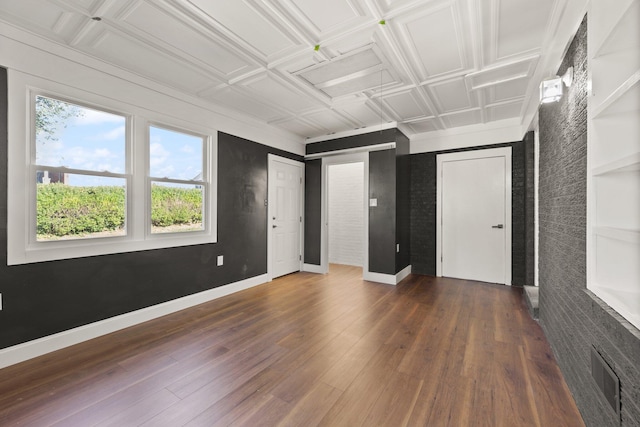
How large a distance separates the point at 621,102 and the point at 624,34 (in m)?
0.30

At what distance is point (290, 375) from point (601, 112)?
7.92ft

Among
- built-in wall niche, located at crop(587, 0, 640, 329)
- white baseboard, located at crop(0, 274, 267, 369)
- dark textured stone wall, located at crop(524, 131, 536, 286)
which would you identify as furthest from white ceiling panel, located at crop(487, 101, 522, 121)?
white baseboard, located at crop(0, 274, 267, 369)

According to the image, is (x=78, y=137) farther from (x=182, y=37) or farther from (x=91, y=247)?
(x=182, y=37)

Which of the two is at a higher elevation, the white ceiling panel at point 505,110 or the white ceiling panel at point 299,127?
the white ceiling panel at point 505,110

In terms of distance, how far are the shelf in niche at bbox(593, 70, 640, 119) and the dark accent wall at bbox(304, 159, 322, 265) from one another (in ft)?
13.6

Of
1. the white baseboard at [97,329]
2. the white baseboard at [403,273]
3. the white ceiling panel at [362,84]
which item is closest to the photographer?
the white baseboard at [97,329]

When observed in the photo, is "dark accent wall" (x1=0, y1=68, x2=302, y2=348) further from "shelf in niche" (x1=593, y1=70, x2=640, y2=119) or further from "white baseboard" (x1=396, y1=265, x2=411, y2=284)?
"shelf in niche" (x1=593, y1=70, x2=640, y2=119)

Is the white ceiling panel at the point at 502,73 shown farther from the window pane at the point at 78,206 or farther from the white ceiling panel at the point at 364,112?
the window pane at the point at 78,206

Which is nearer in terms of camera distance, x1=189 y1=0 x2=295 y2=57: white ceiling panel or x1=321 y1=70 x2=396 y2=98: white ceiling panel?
x1=189 y1=0 x2=295 y2=57: white ceiling panel

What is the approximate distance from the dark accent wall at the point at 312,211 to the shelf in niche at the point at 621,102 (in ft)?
13.6

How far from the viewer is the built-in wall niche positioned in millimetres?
1215

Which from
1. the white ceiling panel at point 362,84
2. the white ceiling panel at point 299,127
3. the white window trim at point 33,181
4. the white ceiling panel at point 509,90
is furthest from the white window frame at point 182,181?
the white ceiling panel at point 509,90

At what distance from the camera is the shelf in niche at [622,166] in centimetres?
108

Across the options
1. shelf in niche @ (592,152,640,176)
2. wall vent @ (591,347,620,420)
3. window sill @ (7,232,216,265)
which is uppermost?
shelf in niche @ (592,152,640,176)
